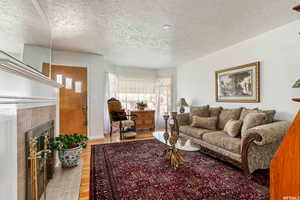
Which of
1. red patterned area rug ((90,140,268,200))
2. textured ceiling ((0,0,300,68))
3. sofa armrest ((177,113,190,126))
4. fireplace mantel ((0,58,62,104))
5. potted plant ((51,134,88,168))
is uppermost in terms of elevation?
textured ceiling ((0,0,300,68))

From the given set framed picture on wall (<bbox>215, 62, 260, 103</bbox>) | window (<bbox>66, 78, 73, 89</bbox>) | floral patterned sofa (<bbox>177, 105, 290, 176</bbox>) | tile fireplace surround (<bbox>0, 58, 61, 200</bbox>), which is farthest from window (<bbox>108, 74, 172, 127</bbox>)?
tile fireplace surround (<bbox>0, 58, 61, 200</bbox>)

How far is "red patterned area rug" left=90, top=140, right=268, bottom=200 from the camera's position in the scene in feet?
5.68

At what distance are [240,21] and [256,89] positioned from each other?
4.51 ft

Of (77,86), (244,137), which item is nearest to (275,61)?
(244,137)

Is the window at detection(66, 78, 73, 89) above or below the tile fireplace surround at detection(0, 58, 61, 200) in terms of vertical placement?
above

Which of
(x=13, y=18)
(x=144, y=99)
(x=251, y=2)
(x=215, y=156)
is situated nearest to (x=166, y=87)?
(x=144, y=99)

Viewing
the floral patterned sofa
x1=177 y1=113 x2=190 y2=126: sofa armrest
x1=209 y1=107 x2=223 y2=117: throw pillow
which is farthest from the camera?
x1=177 y1=113 x2=190 y2=126: sofa armrest

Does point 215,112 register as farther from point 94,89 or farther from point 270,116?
point 94,89

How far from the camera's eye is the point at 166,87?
616 cm

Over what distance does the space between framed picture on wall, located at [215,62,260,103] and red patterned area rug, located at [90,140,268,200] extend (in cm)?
156

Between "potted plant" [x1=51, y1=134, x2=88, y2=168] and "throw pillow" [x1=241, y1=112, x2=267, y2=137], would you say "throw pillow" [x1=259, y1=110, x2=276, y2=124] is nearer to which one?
"throw pillow" [x1=241, y1=112, x2=267, y2=137]

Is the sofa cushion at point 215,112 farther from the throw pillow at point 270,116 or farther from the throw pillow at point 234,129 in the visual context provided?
the throw pillow at point 270,116

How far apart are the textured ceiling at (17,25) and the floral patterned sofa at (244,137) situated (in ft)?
8.72

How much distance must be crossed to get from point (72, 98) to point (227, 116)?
3.86 meters
